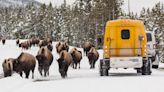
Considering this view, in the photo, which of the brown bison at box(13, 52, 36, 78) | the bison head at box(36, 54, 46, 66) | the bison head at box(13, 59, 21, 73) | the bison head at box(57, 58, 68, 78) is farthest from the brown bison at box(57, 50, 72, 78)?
the bison head at box(13, 59, 21, 73)

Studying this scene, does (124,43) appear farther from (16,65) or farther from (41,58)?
(16,65)

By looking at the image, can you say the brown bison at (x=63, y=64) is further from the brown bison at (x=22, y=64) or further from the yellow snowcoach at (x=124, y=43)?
the yellow snowcoach at (x=124, y=43)

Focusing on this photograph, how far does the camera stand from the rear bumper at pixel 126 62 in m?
21.8

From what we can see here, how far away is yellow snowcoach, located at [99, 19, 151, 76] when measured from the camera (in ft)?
73.3

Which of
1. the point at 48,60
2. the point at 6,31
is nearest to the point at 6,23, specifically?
the point at 6,31

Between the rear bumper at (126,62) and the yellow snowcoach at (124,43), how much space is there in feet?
0.35

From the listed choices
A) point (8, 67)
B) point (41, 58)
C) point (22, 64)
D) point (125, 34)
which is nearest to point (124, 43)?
point (125, 34)

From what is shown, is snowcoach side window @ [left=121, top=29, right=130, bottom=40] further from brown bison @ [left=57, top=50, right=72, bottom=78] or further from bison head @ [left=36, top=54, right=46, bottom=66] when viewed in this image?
bison head @ [left=36, top=54, right=46, bottom=66]

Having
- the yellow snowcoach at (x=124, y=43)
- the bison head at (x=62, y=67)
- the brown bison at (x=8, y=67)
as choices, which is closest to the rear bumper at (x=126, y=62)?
the yellow snowcoach at (x=124, y=43)

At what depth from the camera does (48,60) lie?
25156 mm

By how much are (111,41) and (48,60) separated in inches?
157

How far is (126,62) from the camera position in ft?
71.6

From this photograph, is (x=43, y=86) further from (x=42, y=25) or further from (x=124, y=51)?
(x=42, y=25)

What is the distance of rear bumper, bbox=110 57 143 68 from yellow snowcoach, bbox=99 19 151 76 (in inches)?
4.2
